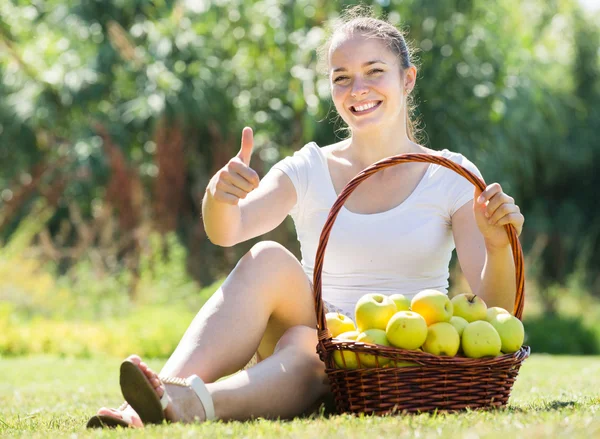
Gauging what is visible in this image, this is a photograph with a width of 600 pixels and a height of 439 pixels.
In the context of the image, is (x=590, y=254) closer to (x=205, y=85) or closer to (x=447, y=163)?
(x=205, y=85)

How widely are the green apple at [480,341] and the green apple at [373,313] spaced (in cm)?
22

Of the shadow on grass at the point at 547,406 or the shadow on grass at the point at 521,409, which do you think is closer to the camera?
the shadow on grass at the point at 521,409

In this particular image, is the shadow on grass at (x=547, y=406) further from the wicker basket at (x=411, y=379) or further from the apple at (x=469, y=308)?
the apple at (x=469, y=308)

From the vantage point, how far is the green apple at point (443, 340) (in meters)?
2.35

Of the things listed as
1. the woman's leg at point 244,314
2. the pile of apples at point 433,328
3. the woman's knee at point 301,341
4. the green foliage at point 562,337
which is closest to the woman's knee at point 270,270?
the woman's leg at point 244,314

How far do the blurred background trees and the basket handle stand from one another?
17.8 ft

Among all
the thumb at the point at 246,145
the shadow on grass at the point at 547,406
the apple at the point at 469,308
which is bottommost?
the shadow on grass at the point at 547,406

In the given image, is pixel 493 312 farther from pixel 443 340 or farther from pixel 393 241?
pixel 393 241

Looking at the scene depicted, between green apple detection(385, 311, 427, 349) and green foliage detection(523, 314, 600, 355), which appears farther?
green foliage detection(523, 314, 600, 355)

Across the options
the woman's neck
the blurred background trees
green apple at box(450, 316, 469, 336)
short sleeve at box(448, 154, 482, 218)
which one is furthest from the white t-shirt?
the blurred background trees

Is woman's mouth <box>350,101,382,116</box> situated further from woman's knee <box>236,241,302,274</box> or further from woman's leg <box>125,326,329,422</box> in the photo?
woman's leg <box>125,326,329,422</box>

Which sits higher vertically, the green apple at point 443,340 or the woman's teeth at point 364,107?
the woman's teeth at point 364,107

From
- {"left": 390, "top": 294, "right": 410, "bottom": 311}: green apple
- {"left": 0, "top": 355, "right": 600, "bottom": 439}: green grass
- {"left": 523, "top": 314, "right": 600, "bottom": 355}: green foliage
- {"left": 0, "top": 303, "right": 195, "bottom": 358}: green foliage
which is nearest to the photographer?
{"left": 0, "top": 355, "right": 600, "bottom": 439}: green grass

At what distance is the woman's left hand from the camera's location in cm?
255
